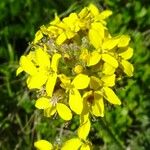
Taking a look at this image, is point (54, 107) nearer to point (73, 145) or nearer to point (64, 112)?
point (64, 112)

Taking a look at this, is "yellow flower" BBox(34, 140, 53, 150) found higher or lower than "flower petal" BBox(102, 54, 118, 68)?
lower

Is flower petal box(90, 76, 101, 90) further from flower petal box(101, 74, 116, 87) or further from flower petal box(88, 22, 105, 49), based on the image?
flower petal box(88, 22, 105, 49)

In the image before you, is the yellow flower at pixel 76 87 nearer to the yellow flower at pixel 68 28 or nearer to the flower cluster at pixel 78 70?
the flower cluster at pixel 78 70

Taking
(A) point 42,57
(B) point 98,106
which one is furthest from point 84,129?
(A) point 42,57

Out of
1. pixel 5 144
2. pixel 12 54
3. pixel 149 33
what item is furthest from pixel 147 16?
pixel 5 144

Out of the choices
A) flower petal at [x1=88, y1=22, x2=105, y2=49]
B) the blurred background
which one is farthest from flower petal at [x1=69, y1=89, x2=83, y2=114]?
the blurred background

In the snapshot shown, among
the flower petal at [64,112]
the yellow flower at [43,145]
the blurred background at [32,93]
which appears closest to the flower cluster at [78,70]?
the flower petal at [64,112]
